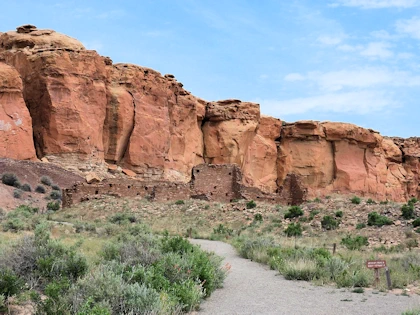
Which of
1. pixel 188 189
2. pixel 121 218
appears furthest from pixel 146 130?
pixel 121 218

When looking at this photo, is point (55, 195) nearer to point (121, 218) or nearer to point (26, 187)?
point (26, 187)

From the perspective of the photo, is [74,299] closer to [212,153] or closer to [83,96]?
[83,96]

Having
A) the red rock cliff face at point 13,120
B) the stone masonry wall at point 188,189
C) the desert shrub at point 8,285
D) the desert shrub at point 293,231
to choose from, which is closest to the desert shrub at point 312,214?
the desert shrub at point 293,231

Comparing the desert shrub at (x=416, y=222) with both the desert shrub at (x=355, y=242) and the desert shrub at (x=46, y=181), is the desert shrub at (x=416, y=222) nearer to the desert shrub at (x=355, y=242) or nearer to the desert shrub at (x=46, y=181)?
the desert shrub at (x=355, y=242)

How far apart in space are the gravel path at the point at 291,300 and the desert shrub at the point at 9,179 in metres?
28.3

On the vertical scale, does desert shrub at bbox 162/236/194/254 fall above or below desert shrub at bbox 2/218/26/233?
below

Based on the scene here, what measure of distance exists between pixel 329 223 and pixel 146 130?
29.4 meters

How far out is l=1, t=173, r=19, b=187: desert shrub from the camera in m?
34.6

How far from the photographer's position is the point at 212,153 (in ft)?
176

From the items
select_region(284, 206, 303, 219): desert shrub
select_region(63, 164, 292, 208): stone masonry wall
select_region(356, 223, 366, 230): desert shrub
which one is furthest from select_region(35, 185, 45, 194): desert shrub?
select_region(356, 223, 366, 230): desert shrub

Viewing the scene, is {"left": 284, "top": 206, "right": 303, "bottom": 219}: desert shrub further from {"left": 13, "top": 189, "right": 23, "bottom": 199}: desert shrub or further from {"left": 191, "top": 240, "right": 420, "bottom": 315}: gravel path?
{"left": 13, "top": 189, "right": 23, "bottom": 199}: desert shrub

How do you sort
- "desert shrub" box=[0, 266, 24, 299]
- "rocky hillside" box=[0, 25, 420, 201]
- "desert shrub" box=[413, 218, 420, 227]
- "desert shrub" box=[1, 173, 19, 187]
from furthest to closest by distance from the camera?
"rocky hillside" box=[0, 25, 420, 201]
"desert shrub" box=[1, 173, 19, 187]
"desert shrub" box=[413, 218, 420, 227]
"desert shrub" box=[0, 266, 24, 299]

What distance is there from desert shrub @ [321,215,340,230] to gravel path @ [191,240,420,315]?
8962 millimetres

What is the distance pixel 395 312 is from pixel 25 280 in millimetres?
5988
